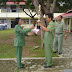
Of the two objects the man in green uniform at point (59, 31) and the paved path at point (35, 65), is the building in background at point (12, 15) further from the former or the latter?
the paved path at point (35, 65)

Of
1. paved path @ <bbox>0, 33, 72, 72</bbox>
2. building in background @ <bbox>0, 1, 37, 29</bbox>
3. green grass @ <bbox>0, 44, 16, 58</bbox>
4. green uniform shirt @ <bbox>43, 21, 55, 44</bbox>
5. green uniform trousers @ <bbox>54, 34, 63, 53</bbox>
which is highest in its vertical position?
building in background @ <bbox>0, 1, 37, 29</bbox>

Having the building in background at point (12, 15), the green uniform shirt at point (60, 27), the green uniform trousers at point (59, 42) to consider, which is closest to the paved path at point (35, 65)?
the green uniform trousers at point (59, 42)

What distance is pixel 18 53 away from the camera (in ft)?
13.8

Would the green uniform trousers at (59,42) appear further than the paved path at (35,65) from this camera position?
Yes

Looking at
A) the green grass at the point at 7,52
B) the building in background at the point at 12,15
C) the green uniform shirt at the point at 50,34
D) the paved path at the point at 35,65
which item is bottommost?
the paved path at the point at 35,65

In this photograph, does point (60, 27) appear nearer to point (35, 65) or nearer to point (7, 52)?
→ point (35, 65)

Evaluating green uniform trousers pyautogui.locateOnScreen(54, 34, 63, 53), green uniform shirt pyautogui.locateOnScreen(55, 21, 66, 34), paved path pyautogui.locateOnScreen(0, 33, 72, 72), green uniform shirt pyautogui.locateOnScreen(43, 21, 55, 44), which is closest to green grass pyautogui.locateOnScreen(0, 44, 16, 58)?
paved path pyautogui.locateOnScreen(0, 33, 72, 72)

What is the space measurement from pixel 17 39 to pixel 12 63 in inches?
48.0

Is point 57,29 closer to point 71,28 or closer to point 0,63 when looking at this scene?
point 0,63

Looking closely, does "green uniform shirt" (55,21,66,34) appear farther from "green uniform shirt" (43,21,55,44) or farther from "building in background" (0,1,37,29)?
"building in background" (0,1,37,29)

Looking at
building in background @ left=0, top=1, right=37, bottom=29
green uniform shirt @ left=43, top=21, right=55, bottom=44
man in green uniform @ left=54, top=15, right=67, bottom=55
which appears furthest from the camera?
building in background @ left=0, top=1, right=37, bottom=29

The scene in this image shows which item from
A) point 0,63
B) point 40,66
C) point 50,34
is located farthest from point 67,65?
point 0,63

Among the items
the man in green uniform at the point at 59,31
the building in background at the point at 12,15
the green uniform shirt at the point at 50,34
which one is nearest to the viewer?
the green uniform shirt at the point at 50,34

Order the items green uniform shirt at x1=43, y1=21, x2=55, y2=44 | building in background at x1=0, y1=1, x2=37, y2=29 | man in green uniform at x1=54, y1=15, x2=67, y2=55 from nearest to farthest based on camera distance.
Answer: green uniform shirt at x1=43, y1=21, x2=55, y2=44
man in green uniform at x1=54, y1=15, x2=67, y2=55
building in background at x1=0, y1=1, x2=37, y2=29
